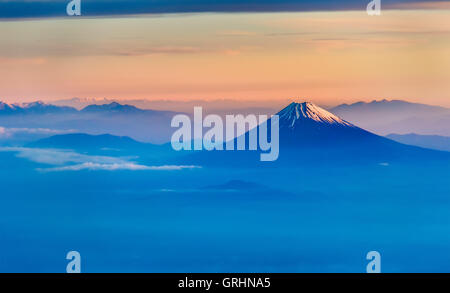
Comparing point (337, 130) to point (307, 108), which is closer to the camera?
point (307, 108)

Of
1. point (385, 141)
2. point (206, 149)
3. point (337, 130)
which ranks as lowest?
point (206, 149)

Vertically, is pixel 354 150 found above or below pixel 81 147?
above

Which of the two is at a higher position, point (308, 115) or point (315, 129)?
point (315, 129)

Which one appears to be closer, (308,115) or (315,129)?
(308,115)

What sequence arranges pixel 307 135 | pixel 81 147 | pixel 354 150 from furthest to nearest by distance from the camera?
pixel 307 135 < pixel 354 150 < pixel 81 147

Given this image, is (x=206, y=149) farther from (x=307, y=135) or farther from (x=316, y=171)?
(x=307, y=135)

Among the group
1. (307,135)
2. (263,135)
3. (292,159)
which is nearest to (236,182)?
(292,159)
